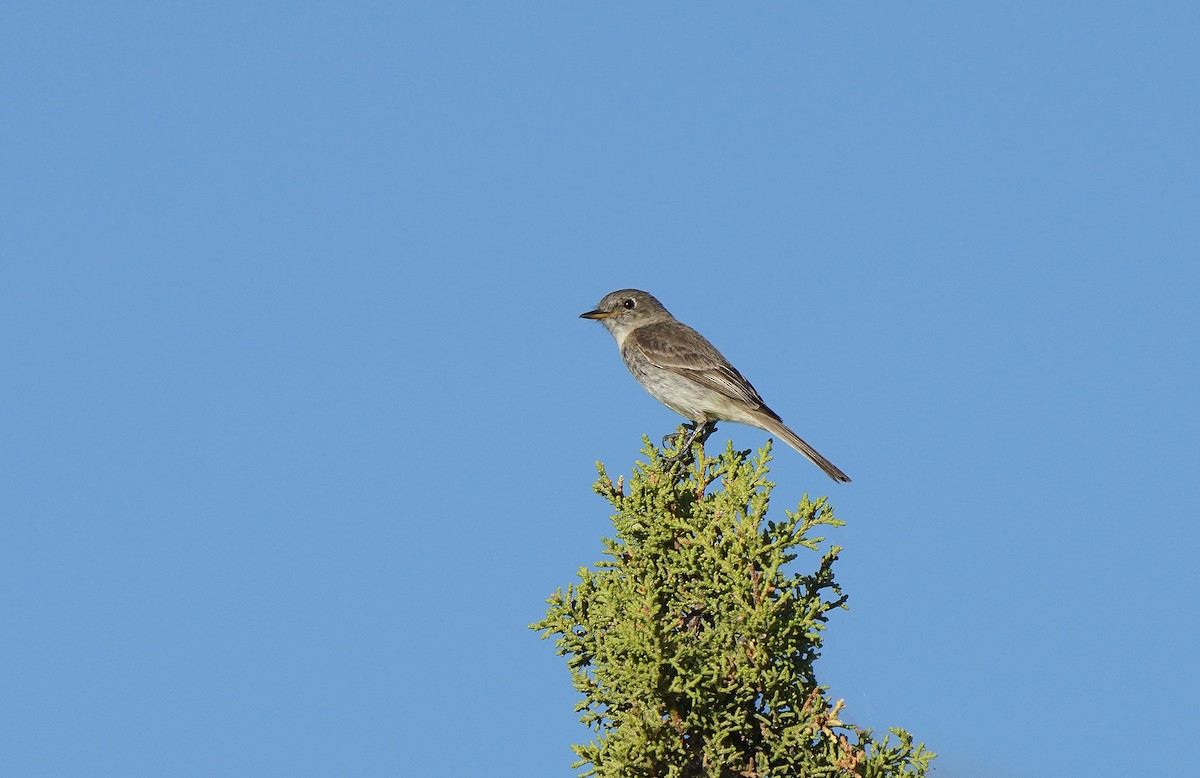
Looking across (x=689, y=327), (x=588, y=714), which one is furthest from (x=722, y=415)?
(x=588, y=714)

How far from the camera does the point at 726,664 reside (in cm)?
825

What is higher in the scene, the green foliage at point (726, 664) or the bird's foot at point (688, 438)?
the bird's foot at point (688, 438)

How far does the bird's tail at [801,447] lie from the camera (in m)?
12.3

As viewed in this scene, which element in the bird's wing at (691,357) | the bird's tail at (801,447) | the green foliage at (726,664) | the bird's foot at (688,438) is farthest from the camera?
the bird's wing at (691,357)

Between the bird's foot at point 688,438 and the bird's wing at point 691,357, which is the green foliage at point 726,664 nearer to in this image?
the bird's foot at point 688,438

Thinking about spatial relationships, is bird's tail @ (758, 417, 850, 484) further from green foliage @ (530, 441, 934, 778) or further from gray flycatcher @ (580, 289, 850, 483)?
green foliage @ (530, 441, 934, 778)

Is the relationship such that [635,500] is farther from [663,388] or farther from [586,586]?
[663,388]

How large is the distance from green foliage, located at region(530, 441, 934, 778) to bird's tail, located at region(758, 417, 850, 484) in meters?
3.64

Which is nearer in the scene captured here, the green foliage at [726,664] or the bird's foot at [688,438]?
the green foliage at [726,664]

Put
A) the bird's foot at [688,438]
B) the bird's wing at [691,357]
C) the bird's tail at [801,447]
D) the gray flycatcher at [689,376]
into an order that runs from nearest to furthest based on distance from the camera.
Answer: the bird's foot at [688,438]
the bird's tail at [801,447]
the gray flycatcher at [689,376]
the bird's wing at [691,357]

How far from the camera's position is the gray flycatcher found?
1367 centimetres

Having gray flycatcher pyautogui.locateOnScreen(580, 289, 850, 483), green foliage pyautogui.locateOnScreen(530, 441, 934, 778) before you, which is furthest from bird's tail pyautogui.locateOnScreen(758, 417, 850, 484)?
green foliage pyautogui.locateOnScreen(530, 441, 934, 778)

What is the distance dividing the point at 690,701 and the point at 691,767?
47 centimetres

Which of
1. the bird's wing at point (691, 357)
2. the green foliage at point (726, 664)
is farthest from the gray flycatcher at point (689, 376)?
the green foliage at point (726, 664)
